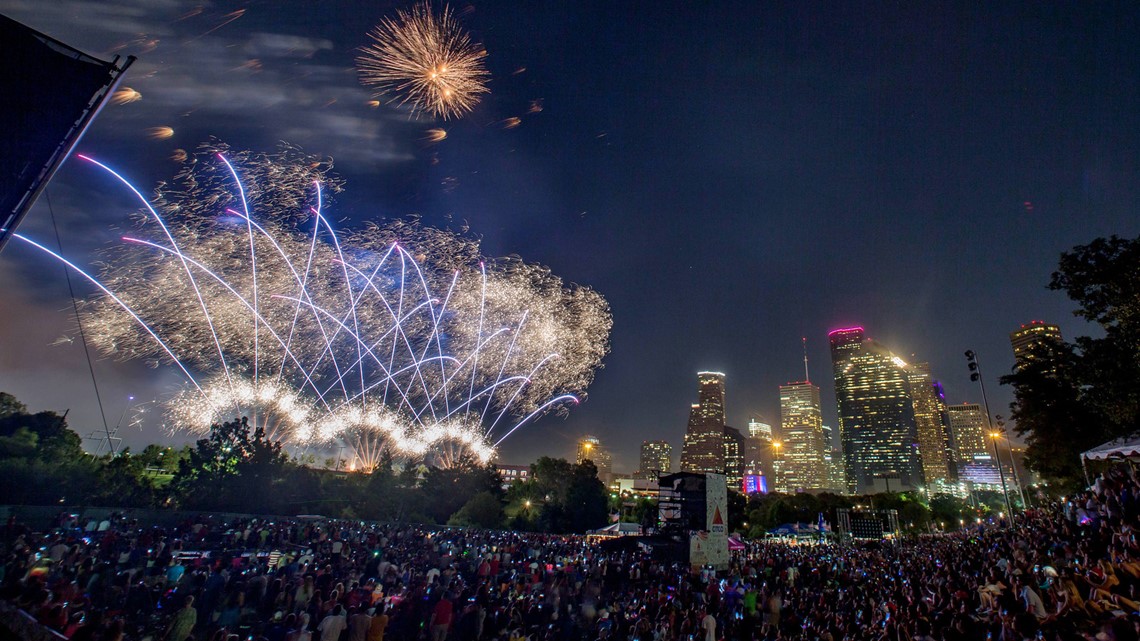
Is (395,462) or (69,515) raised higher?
(395,462)

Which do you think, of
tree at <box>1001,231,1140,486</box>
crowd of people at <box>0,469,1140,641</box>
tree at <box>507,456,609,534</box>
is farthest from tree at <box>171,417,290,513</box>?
tree at <box>1001,231,1140,486</box>

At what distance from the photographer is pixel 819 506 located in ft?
300

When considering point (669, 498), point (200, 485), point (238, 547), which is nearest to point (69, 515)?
point (238, 547)

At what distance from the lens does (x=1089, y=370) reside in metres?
19.9

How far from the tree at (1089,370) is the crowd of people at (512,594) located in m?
5.70

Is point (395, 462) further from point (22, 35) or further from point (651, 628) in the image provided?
point (22, 35)

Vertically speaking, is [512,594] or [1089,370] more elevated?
[1089,370]

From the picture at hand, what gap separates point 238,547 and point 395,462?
1438 inches

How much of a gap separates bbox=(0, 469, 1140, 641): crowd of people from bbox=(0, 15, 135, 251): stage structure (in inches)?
220

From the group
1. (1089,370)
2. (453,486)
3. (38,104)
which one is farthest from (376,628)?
(453,486)

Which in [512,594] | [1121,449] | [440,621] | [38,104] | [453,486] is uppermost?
[38,104]

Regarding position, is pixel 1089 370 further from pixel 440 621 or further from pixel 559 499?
pixel 559 499

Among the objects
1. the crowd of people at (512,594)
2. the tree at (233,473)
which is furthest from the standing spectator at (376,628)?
the tree at (233,473)

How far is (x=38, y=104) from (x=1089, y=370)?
31.8 metres
